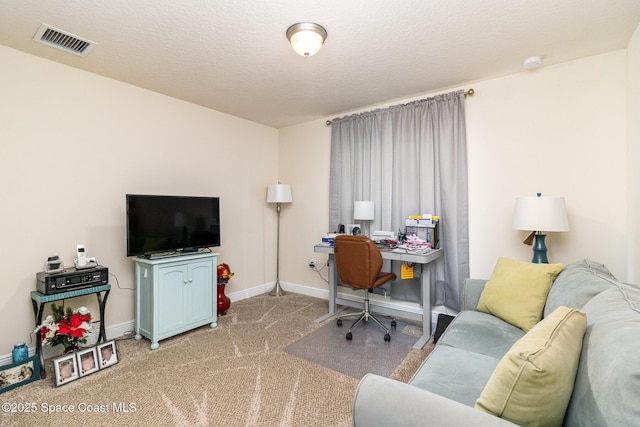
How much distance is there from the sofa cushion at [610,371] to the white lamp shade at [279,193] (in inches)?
139

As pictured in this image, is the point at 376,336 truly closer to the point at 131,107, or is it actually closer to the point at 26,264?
the point at 26,264

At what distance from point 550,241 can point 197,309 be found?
3.38 metres

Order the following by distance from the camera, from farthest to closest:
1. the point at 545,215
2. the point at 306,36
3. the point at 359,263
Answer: the point at 359,263
the point at 545,215
the point at 306,36

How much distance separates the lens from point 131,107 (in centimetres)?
308

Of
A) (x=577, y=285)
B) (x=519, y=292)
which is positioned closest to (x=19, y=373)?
A: (x=519, y=292)

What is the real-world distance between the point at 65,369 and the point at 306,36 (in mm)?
2924

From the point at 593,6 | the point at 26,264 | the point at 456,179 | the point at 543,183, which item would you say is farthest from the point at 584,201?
the point at 26,264

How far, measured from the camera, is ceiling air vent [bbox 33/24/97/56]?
2148 mm

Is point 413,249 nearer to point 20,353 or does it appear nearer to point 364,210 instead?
point 364,210

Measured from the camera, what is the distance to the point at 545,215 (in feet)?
7.54

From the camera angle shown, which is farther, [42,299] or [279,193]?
[279,193]

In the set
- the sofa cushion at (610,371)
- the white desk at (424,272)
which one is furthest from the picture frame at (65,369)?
the sofa cushion at (610,371)

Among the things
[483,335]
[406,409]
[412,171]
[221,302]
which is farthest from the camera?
[221,302]

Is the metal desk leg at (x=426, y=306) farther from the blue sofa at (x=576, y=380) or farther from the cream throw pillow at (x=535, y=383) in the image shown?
the cream throw pillow at (x=535, y=383)
